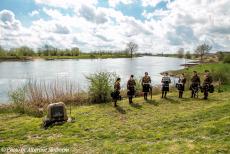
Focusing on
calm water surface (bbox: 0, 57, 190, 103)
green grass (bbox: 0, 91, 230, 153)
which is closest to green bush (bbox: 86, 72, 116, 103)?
green grass (bbox: 0, 91, 230, 153)

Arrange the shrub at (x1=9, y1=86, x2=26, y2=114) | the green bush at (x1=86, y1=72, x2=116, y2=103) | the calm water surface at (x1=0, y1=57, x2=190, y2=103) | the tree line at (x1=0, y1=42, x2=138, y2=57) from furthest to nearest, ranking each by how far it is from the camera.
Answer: the tree line at (x1=0, y1=42, x2=138, y2=57), the calm water surface at (x1=0, y1=57, x2=190, y2=103), the green bush at (x1=86, y1=72, x2=116, y2=103), the shrub at (x1=9, y1=86, x2=26, y2=114)

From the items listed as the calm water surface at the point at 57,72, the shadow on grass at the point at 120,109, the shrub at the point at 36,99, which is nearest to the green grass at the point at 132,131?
the shadow on grass at the point at 120,109

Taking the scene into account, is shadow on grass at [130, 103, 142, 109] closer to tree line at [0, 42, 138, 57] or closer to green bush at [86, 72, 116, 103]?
green bush at [86, 72, 116, 103]

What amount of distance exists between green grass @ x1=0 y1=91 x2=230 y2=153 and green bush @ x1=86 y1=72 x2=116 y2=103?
343cm

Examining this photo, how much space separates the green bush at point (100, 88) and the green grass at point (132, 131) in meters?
3.43

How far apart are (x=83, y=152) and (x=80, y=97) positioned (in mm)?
10089

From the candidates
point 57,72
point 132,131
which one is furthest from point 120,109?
point 57,72

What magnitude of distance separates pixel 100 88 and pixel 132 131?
7.93 metres

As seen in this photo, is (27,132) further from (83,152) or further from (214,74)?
(214,74)

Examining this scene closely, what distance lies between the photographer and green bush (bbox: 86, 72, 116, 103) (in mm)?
16875

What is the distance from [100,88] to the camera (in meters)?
16.9

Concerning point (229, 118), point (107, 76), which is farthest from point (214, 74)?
point (229, 118)

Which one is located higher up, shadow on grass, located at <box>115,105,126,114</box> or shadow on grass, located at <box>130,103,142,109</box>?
shadow on grass, located at <box>130,103,142,109</box>

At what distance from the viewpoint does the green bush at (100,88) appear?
1688cm
